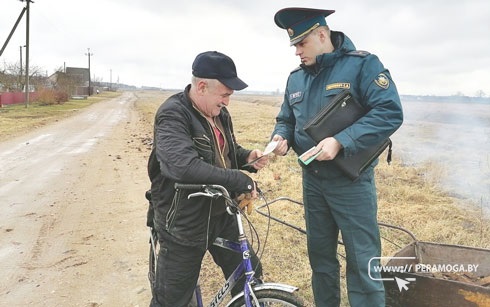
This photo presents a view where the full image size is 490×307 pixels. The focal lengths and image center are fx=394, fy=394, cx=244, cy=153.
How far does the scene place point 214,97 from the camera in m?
2.48

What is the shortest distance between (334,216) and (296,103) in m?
0.86

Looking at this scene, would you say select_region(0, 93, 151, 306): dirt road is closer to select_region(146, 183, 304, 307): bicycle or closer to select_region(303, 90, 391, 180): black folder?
select_region(146, 183, 304, 307): bicycle

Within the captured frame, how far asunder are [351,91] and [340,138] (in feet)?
1.14

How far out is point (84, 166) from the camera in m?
9.41

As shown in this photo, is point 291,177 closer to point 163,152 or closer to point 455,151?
point 163,152

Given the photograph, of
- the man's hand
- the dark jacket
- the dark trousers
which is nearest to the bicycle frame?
the dark trousers

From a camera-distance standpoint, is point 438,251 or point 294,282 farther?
point 294,282

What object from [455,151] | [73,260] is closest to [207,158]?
[73,260]

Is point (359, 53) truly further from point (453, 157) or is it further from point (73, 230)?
point (453, 157)

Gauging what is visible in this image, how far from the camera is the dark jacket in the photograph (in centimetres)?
224

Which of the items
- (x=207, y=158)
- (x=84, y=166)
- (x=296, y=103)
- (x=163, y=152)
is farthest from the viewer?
(x=84, y=166)

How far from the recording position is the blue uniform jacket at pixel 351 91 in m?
2.42

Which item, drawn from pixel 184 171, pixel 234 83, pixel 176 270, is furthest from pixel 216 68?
pixel 176 270

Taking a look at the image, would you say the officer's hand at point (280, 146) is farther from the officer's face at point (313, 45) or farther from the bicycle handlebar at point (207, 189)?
the bicycle handlebar at point (207, 189)
